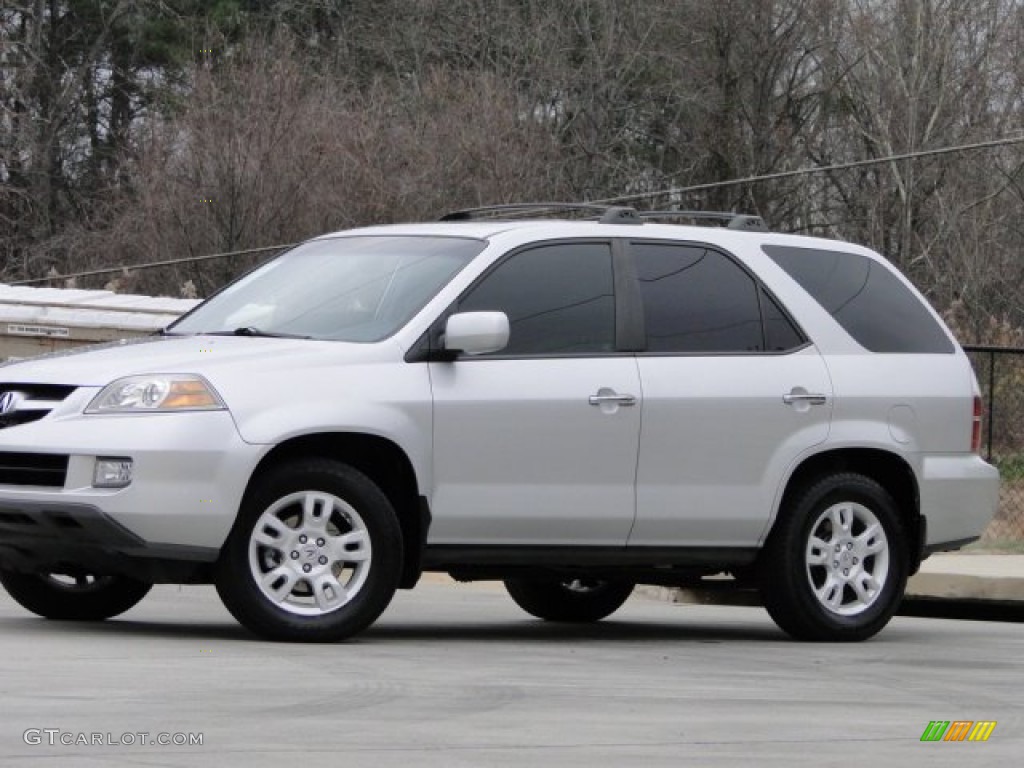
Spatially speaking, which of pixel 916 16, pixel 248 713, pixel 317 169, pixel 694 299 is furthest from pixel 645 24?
pixel 248 713

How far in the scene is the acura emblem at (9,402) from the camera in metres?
10.0

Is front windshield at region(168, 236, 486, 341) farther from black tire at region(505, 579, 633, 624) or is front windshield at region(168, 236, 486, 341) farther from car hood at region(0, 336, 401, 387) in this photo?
black tire at region(505, 579, 633, 624)

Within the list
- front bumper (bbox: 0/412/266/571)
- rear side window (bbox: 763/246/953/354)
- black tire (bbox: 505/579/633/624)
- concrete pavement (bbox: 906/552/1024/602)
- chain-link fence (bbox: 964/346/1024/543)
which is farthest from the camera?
chain-link fence (bbox: 964/346/1024/543)

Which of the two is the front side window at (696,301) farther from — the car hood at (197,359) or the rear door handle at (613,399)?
the car hood at (197,359)

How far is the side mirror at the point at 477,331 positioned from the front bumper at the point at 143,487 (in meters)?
0.97

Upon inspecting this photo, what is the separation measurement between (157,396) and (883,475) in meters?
3.92

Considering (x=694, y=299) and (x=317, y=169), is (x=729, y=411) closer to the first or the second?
(x=694, y=299)

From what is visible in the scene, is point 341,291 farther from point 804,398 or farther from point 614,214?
point 804,398

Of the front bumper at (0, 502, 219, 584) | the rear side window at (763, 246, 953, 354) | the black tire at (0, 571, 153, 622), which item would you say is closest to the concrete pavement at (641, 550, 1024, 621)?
the rear side window at (763, 246, 953, 354)

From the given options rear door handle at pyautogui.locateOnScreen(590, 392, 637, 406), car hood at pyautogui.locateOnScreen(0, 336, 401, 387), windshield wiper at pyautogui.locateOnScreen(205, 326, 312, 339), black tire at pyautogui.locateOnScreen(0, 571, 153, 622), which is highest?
windshield wiper at pyautogui.locateOnScreen(205, 326, 312, 339)

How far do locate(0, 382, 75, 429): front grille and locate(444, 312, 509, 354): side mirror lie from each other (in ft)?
5.25

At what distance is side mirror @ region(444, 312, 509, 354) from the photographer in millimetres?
10102

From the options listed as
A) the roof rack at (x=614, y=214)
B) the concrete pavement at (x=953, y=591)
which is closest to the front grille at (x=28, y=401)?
the roof rack at (x=614, y=214)

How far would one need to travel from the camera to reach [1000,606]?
582 inches
